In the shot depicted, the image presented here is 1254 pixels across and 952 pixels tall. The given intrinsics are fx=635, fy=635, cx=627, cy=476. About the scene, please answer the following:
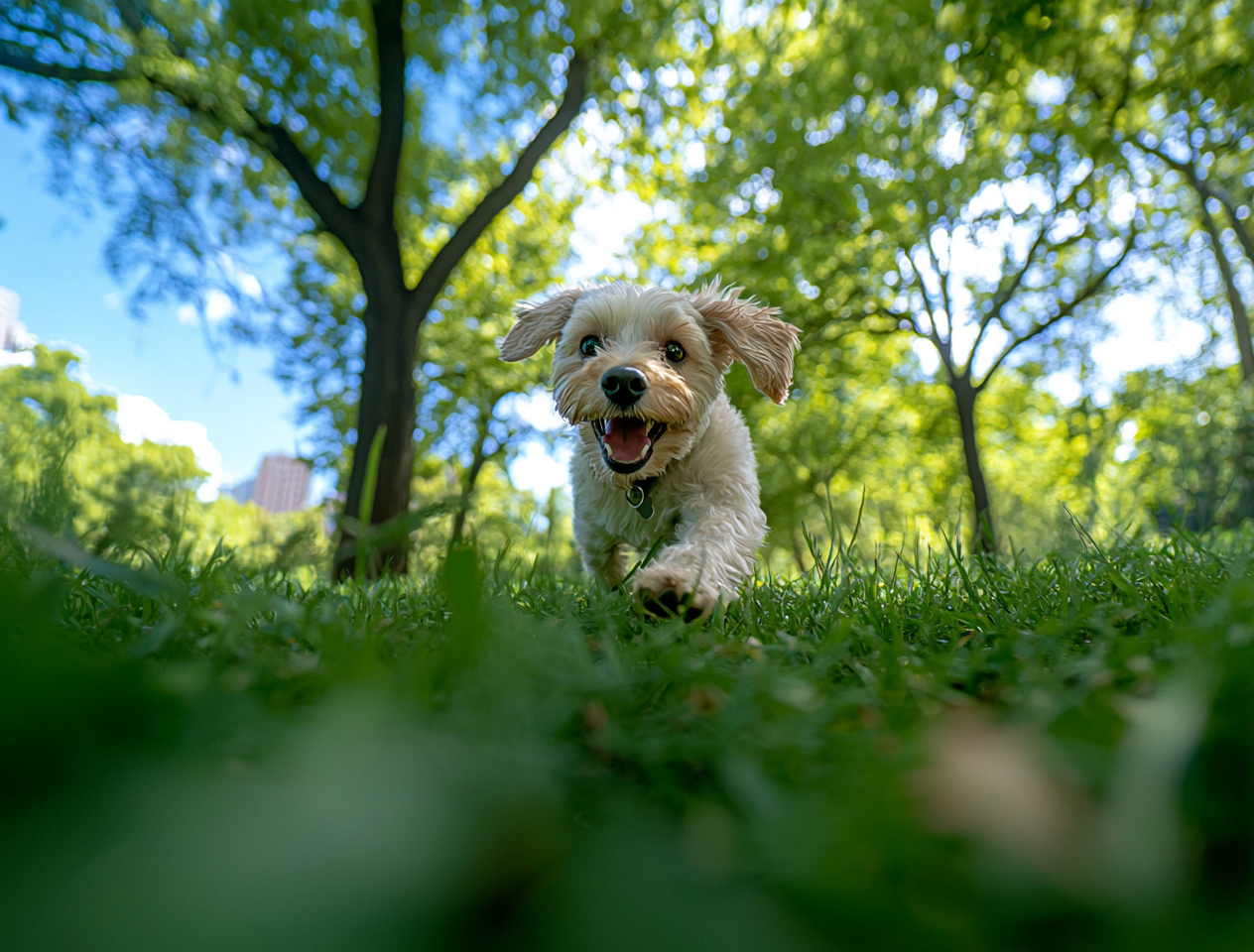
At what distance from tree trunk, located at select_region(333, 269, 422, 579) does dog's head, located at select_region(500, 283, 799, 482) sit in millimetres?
5985

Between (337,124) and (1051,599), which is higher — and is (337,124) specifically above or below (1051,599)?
above

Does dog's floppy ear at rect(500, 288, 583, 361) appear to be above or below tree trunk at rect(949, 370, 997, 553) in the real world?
below

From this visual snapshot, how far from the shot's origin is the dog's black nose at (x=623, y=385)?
324cm

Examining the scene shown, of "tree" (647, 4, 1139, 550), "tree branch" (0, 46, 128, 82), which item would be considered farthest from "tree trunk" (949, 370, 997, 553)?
"tree branch" (0, 46, 128, 82)

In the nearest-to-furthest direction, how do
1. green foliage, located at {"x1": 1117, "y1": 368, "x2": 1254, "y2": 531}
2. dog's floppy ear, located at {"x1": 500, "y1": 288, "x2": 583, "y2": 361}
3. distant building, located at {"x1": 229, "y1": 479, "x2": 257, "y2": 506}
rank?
distant building, located at {"x1": 229, "y1": 479, "x2": 257, "y2": 506}, dog's floppy ear, located at {"x1": 500, "y1": 288, "x2": 583, "y2": 361}, green foliage, located at {"x1": 1117, "y1": 368, "x2": 1254, "y2": 531}

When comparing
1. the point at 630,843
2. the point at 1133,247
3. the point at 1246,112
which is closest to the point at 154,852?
the point at 630,843

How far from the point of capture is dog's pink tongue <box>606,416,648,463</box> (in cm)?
332

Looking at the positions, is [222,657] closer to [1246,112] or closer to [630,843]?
[630,843]

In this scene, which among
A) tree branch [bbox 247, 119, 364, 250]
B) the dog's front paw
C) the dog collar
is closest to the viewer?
the dog's front paw

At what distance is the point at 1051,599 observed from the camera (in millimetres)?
2266

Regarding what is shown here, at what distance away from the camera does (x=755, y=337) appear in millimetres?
3838

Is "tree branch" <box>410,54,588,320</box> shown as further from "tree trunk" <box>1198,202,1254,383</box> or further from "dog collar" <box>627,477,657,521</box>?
"tree trunk" <box>1198,202,1254,383</box>

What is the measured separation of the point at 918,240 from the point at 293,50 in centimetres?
1392

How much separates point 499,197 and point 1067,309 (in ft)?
50.7
